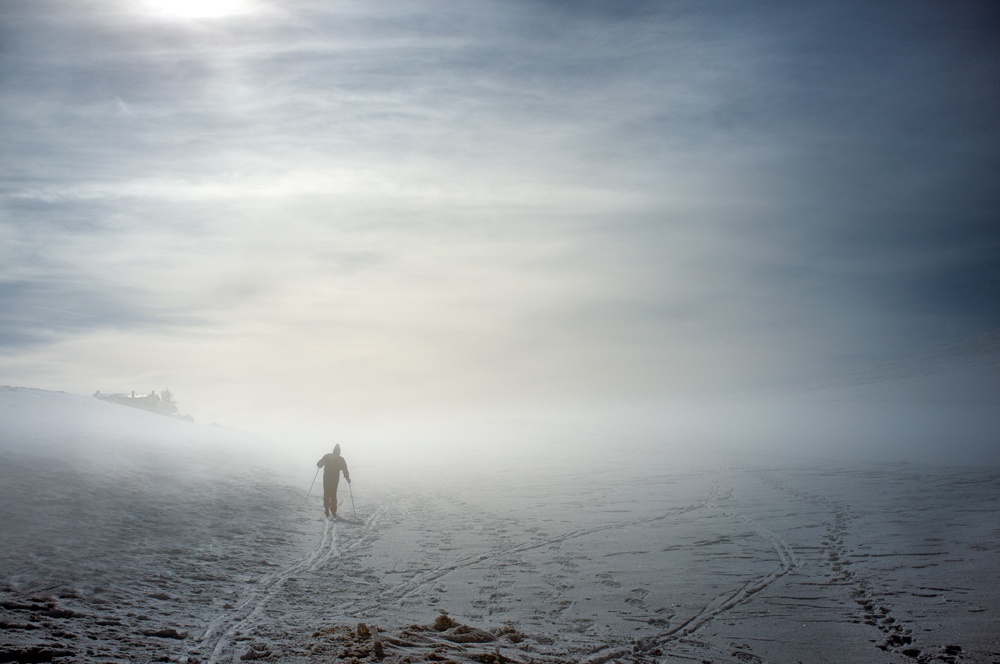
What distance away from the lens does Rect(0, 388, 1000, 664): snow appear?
23.0 ft

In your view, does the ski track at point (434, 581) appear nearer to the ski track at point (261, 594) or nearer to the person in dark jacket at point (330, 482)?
the ski track at point (261, 594)

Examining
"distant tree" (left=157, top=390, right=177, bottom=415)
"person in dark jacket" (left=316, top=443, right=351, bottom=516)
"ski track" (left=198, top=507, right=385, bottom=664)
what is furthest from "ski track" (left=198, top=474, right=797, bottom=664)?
"distant tree" (left=157, top=390, right=177, bottom=415)

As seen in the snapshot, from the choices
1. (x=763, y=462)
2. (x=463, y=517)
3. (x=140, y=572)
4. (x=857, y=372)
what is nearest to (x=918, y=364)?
(x=857, y=372)

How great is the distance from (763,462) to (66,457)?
3667 centimetres

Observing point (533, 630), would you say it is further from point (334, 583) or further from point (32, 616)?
point (32, 616)

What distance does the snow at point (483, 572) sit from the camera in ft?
23.0

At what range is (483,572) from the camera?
10.9m

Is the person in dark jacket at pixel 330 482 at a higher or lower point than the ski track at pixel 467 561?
higher

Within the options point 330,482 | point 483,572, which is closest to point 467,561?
point 483,572

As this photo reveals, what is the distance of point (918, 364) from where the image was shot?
146250 mm

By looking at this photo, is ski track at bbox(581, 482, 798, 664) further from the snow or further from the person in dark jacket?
the person in dark jacket

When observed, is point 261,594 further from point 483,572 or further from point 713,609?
point 713,609

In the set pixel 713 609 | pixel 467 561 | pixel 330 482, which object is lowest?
pixel 467 561

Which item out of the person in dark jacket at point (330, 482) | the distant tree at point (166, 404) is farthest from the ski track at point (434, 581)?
the distant tree at point (166, 404)
